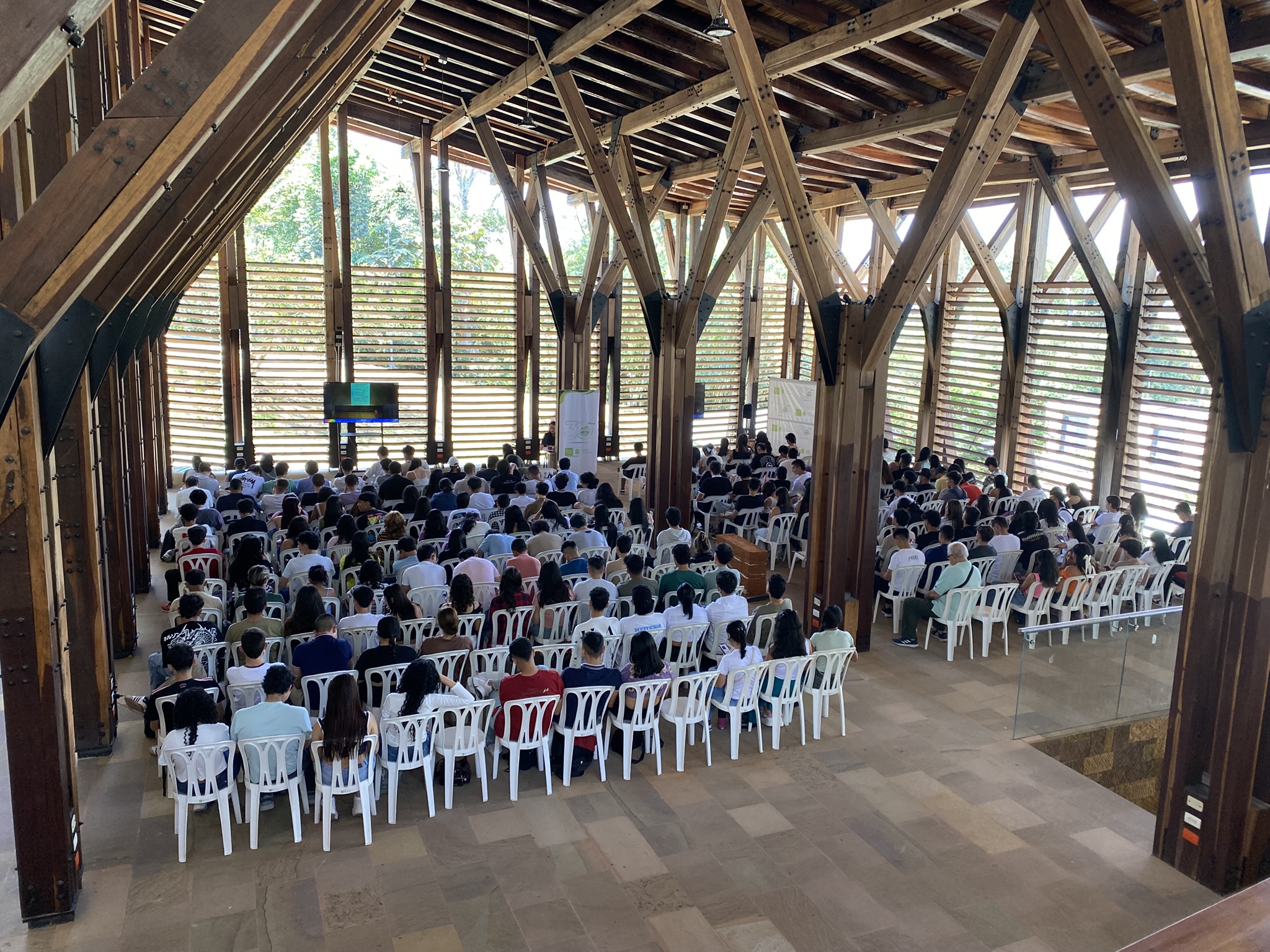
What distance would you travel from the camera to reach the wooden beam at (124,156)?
2.92m

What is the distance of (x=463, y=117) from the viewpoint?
49.7ft

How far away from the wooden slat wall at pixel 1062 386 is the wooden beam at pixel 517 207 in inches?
311

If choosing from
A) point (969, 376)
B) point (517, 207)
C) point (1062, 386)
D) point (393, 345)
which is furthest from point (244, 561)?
point (969, 376)

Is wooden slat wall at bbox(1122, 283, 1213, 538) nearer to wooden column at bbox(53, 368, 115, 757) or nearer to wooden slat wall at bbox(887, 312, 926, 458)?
wooden slat wall at bbox(887, 312, 926, 458)

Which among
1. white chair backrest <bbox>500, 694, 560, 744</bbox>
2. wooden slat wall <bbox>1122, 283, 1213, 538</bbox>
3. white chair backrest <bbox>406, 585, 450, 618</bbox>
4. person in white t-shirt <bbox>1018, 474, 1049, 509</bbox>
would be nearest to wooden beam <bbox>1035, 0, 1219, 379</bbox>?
white chair backrest <bbox>500, 694, 560, 744</bbox>

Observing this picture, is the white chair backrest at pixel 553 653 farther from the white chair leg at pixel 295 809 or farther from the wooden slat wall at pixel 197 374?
the wooden slat wall at pixel 197 374

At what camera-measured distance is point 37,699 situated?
4.60m

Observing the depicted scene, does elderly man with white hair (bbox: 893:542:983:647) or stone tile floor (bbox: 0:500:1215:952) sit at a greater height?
elderly man with white hair (bbox: 893:542:983:647)

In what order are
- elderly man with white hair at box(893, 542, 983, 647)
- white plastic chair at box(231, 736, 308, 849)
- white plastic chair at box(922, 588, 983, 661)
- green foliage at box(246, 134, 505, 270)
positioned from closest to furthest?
white plastic chair at box(231, 736, 308, 849)
white plastic chair at box(922, 588, 983, 661)
elderly man with white hair at box(893, 542, 983, 647)
green foliage at box(246, 134, 505, 270)

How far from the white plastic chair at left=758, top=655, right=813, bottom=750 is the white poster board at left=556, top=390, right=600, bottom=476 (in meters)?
8.57

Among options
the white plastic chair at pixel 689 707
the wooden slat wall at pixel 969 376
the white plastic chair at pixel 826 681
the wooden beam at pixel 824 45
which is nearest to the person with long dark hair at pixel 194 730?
the white plastic chair at pixel 689 707

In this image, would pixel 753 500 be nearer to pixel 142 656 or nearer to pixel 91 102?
pixel 142 656

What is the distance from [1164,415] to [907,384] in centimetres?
599

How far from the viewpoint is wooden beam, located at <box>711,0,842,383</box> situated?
8.27 m
